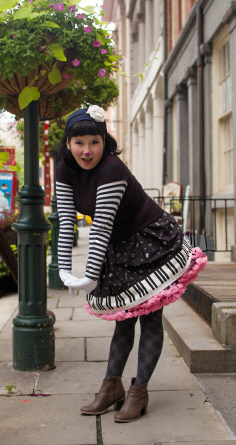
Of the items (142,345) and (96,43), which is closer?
(142,345)

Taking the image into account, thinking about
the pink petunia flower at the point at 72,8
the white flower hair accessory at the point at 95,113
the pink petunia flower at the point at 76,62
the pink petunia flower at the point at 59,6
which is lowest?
the white flower hair accessory at the point at 95,113

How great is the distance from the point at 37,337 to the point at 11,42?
1975 mm

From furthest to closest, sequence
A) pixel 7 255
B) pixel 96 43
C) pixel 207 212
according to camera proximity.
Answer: pixel 207 212
pixel 7 255
pixel 96 43

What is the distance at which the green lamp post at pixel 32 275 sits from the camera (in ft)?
11.5

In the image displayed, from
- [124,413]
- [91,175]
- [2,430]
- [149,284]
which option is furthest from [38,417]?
[91,175]

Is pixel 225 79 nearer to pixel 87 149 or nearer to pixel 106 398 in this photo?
pixel 87 149

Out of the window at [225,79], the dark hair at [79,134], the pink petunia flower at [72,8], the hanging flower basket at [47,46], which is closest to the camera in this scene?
the dark hair at [79,134]

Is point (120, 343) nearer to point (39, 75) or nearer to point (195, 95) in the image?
point (39, 75)

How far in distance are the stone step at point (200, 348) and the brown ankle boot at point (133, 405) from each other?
0.82 metres

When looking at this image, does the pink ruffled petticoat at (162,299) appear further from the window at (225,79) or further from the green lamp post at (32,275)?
the window at (225,79)

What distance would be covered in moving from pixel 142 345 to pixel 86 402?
556mm

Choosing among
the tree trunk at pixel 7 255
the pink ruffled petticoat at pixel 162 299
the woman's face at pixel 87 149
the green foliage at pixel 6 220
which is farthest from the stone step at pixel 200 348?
the green foliage at pixel 6 220

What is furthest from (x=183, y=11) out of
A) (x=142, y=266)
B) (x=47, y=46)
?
Result: (x=142, y=266)

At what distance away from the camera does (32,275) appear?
3564 millimetres
